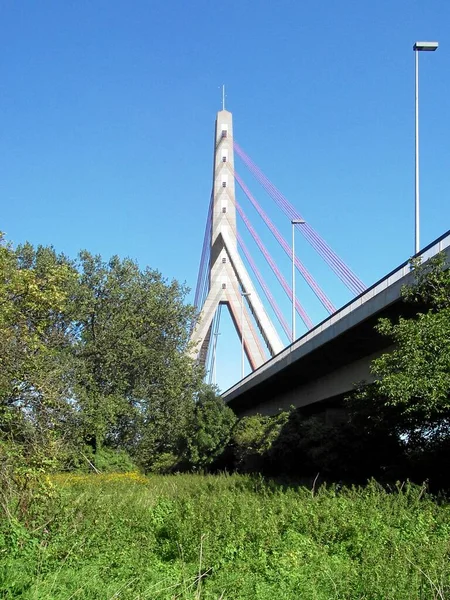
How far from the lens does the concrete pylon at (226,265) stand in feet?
146

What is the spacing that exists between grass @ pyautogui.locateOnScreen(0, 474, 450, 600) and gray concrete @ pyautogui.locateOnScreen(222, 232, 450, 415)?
7401 millimetres

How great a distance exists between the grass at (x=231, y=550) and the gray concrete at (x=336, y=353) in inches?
291

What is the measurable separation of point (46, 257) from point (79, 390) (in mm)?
5730

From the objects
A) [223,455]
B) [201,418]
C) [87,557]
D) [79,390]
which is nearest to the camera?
[87,557]

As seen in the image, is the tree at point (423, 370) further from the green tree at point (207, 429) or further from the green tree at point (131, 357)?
the green tree at point (207, 429)

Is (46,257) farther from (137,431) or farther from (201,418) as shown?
(201,418)

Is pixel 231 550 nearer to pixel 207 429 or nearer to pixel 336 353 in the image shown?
pixel 336 353

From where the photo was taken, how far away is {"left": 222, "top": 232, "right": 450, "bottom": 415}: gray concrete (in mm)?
20688

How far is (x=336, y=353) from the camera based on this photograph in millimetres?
28000

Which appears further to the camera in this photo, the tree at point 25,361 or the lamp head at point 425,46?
the lamp head at point 425,46

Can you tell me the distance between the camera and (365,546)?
10477 millimetres

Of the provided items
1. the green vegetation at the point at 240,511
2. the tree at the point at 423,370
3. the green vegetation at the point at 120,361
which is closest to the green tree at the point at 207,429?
the green vegetation at the point at 120,361

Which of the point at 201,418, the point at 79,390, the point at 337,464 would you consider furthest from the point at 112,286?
the point at 337,464

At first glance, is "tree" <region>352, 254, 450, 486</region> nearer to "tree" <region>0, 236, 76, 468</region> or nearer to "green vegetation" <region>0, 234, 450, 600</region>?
"green vegetation" <region>0, 234, 450, 600</region>
